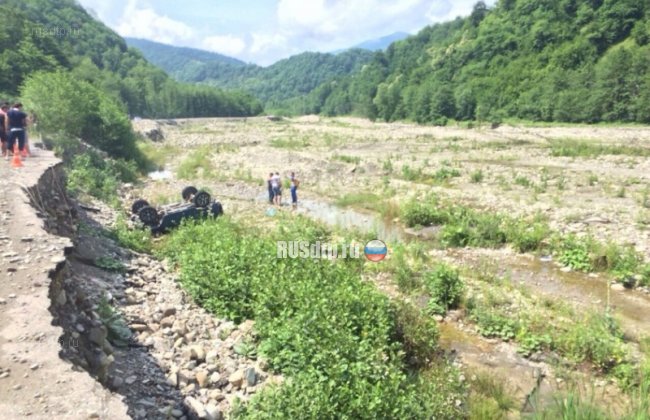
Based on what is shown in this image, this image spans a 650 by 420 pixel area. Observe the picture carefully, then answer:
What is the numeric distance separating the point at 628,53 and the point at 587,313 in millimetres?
66582

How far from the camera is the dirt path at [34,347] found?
4.10m

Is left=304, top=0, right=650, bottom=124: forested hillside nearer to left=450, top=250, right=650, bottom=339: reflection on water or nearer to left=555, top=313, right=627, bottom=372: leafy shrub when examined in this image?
left=450, top=250, right=650, bottom=339: reflection on water

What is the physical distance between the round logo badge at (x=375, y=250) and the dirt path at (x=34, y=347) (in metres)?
8.58

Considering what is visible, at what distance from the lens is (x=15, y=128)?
13258mm

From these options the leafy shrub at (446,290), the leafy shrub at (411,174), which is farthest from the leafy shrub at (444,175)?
the leafy shrub at (446,290)

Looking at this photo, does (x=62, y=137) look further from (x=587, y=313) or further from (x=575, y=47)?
(x=575, y=47)

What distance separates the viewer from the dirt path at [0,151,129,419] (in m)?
4.10

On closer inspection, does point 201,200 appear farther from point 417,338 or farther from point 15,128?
point 417,338

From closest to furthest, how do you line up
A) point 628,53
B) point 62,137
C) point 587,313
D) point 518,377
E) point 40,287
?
point 40,287 → point 518,377 → point 587,313 → point 62,137 → point 628,53

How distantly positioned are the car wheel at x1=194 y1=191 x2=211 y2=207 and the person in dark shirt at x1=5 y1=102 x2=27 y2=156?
5748 millimetres

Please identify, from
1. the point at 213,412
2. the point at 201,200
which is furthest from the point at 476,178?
the point at 213,412

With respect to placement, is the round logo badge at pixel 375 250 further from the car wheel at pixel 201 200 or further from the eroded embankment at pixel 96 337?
the car wheel at pixel 201 200

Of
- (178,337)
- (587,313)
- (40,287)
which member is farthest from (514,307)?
(40,287)

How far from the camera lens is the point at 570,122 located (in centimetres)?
6147
